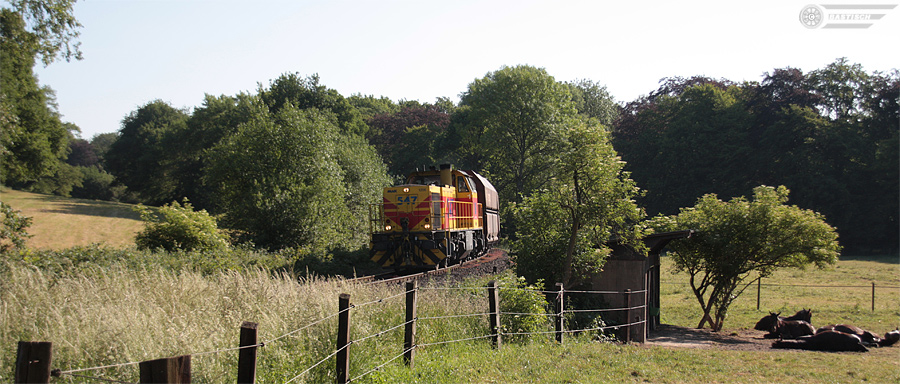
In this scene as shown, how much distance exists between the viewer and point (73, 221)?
3853 cm

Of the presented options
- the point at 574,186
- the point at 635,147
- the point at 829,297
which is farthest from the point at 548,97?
the point at 574,186

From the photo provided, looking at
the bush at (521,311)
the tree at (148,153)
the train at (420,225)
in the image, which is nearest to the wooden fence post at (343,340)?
the bush at (521,311)

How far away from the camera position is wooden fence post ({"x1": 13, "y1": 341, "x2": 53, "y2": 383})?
121 inches

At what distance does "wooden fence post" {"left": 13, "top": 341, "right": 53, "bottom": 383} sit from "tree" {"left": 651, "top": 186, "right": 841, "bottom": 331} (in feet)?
45.8

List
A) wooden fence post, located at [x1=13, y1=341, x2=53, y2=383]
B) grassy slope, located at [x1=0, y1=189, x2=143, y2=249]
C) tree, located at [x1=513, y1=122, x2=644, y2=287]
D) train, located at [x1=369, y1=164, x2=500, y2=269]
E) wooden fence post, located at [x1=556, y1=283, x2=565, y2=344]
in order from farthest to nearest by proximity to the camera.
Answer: grassy slope, located at [x1=0, y1=189, x2=143, y2=249] < train, located at [x1=369, y1=164, x2=500, y2=269] < tree, located at [x1=513, y1=122, x2=644, y2=287] < wooden fence post, located at [x1=556, y1=283, x2=565, y2=344] < wooden fence post, located at [x1=13, y1=341, x2=53, y2=383]

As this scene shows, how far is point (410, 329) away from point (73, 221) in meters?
40.7

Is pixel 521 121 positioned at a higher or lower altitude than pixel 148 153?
higher

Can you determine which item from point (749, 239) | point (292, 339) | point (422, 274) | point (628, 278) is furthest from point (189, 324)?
point (749, 239)

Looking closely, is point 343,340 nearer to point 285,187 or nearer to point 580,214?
point 580,214

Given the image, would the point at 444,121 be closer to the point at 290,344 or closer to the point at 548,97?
the point at 548,97

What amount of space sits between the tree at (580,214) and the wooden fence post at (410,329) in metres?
7.39

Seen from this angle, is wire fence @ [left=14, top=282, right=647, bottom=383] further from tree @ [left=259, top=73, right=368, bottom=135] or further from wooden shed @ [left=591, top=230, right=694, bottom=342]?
tree @ [left=259, top=73, right=368, bottom=135]

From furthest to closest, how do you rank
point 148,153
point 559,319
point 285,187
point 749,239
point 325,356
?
point 148,153 → point 285,187 → point 749,239 → point 559,319 → point 325,356

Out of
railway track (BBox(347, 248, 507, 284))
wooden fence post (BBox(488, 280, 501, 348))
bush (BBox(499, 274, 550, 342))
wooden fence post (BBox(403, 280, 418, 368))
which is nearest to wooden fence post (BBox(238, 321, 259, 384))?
wooden fence post (BBox(403, 280, 418, 368))
